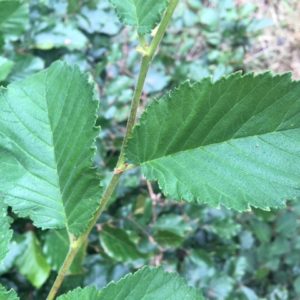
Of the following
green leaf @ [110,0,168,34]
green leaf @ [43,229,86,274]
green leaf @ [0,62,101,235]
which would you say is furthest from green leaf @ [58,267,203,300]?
green leaf @ [43,229,86,274]

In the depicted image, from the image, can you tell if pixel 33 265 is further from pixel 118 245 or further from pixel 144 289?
pixel 144 289

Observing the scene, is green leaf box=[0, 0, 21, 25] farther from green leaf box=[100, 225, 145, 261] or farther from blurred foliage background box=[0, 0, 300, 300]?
green leaf box=[100, 225, 145, 261]

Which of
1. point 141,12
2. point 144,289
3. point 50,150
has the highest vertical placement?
point 141,12

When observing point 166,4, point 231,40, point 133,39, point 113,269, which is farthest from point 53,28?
point 166,4

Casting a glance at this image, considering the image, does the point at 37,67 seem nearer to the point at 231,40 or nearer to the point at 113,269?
the point at 113,269

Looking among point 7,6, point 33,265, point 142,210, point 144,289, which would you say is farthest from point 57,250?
point 144,289

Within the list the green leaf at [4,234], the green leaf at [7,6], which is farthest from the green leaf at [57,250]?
the green leaf at [4,234]
